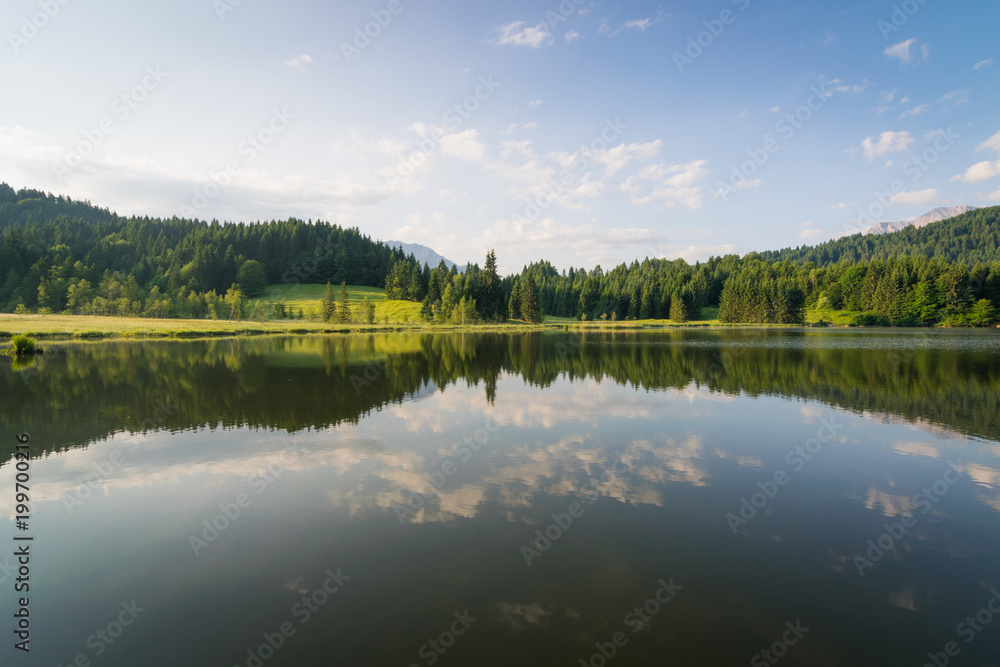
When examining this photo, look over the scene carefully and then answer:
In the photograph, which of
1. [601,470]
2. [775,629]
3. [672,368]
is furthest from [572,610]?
[672,368]

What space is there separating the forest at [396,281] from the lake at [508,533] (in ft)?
314

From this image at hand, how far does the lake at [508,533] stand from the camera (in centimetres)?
669

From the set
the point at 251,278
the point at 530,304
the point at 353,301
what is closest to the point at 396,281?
the point at 353,301

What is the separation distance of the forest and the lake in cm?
9570

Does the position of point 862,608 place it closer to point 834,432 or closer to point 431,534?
point 431,534

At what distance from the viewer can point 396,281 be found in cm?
14275

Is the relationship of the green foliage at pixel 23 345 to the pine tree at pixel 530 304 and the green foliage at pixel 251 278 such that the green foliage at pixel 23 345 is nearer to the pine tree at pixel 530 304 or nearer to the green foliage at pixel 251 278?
the green foliage at pixel 251 278

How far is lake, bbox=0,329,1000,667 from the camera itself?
669cm

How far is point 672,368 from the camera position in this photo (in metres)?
37.5

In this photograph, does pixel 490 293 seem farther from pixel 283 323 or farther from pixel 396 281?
pixel 283 323

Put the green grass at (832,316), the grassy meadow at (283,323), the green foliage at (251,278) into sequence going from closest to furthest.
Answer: the grassy meadow at (283,323) → the green grass at (832,316) → the green foliage at (251,278)

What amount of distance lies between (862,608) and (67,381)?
132ft

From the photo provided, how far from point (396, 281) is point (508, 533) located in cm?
13871

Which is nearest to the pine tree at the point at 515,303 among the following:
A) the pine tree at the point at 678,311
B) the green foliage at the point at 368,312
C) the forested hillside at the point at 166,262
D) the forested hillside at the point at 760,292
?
the forested hillside at the point at 760,292
